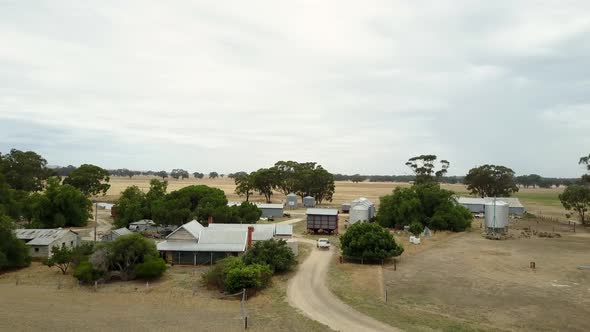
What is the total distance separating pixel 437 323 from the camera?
26.9 m

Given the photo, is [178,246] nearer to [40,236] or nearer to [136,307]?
[136,307]

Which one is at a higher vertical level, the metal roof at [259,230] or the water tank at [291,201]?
the water tank at [291,201]

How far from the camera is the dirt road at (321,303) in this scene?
26.2 metres

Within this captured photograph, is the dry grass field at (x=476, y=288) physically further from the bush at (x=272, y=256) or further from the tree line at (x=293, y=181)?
the tree line at (x=293, y=181)

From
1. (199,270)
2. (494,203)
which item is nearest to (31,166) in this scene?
(199,270)

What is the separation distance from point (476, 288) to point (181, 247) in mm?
28371

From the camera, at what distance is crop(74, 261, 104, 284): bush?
35.8m

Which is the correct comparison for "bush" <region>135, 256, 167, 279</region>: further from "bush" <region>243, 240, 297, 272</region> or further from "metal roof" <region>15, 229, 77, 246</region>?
"metal roof" <region>15, 229, 77, 246</region>

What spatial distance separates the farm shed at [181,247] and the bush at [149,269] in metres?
4.99

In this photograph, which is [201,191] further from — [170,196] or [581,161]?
[581,161]

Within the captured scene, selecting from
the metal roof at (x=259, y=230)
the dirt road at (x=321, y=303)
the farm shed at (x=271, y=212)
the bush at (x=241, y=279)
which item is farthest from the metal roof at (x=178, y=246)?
the farm shed at (x=271, y=212)

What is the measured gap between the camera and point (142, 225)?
199 ft

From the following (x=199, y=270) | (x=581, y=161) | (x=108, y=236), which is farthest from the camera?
(x=581, y=161)

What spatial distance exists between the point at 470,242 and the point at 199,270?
3855 centimetres
